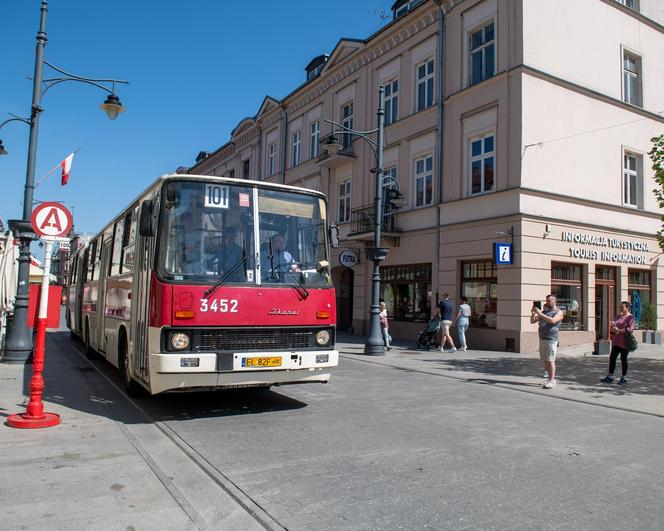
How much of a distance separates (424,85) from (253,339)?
670 inches

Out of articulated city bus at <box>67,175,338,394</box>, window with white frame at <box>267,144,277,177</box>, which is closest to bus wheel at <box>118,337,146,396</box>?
articulated city bus at <box>67,175,338,394</box>

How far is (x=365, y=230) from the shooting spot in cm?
2253

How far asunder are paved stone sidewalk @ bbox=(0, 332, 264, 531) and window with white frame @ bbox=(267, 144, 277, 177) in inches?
1069

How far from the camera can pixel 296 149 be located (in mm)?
31125

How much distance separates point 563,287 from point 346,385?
1052 centimetres

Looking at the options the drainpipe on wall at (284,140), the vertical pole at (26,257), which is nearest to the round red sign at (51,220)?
the vertical pole at (26,257)

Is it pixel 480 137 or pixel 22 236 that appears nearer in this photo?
pixel 22 236

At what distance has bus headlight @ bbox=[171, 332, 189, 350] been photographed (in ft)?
21.1

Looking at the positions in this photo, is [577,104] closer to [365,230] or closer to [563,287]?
[563,287]

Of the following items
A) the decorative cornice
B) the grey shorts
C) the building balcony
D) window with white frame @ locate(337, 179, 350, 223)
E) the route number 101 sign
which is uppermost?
the decorative cornice

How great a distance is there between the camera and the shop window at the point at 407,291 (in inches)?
805

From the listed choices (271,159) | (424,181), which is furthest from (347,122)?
(271,159)

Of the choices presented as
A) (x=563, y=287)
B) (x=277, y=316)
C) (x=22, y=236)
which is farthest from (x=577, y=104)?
(x=22, y=236)

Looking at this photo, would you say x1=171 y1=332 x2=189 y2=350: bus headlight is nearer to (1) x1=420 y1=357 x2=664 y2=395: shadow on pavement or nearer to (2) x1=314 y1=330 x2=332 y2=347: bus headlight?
(2) x1=314 y1=330 x2=332 y2=347: bus headlight
